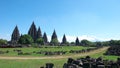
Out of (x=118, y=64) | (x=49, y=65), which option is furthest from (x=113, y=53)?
(x=49, y=65)

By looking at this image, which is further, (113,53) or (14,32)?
(14,32)

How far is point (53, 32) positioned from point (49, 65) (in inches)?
6328

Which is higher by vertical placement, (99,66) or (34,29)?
(34,29)

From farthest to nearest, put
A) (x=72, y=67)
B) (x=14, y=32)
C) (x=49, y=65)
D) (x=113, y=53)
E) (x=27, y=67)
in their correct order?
(x=14, y=32) < (x=113, y=53) < (x=27, y=67) < (x=49, y=65) < (x=72, y=67)

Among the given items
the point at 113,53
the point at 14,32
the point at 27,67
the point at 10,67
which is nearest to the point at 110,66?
the point at 27,67

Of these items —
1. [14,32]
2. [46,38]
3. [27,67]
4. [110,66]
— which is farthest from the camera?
[46,38]

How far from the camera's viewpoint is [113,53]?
Result: 57812mm

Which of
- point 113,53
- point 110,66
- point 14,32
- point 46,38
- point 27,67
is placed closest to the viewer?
point 110,66

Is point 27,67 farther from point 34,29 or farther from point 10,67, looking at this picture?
point 34,29

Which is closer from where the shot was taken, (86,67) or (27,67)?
(86,67)

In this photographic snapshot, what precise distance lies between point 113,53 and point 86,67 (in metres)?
35.6

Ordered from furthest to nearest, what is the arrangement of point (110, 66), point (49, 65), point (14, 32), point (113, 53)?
point (14, 32), point (113, 53), point (110, 66), point (49, 65)

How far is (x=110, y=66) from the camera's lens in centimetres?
2417

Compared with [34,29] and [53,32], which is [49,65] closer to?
[34,29]
